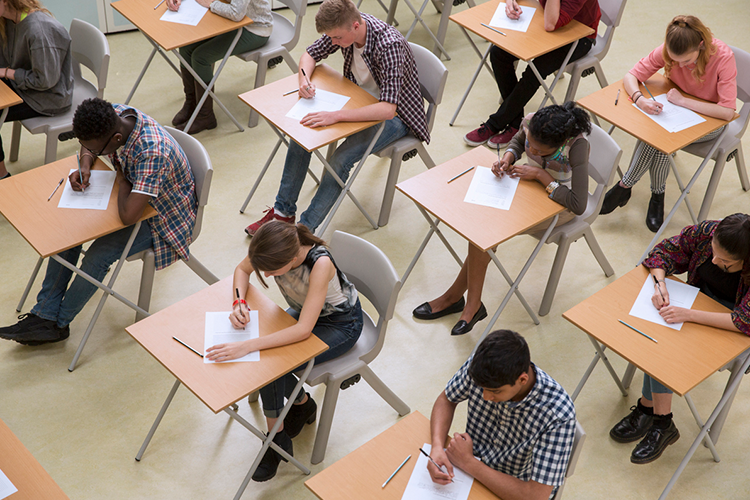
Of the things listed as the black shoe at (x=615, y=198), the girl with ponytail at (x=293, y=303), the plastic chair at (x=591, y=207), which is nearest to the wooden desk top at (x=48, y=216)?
the girl with ponytail at (x=293, y=303)

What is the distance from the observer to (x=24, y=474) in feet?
7.70

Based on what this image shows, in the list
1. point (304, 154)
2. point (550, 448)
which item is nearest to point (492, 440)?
point (550, 448)

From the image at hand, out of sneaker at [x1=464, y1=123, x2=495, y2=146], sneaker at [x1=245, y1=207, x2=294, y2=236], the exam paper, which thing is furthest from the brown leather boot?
the exam paper

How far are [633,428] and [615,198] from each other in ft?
5.52

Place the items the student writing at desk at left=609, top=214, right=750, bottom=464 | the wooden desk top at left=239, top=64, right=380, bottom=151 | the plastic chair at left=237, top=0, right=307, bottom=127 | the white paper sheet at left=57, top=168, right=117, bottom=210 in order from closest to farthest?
1. the student writing at desk at left=609, top=214, right=750, bottom=464
2. the white paper sheet at left=57, top=168, right=117, bottom=210
3. the wooden desk top at left=239, top=64, right=380, bottom=151
4. the plastic chair at left=237, top=0, right=307, bottom=127

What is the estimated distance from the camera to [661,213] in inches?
178

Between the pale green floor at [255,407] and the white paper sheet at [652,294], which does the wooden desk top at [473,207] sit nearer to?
the white paper sheet at [652,294]

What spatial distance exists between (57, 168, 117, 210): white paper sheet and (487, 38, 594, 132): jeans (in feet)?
8.39

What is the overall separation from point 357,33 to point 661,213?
6.88ft

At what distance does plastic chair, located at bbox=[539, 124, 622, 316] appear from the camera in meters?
3.62

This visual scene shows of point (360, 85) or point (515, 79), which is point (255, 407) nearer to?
point (360, 85)

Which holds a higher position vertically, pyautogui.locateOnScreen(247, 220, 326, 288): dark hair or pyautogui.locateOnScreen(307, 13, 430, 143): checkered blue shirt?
pyautogui.locateOnScreen(307, 13, 430, 143): checkered blue shirt

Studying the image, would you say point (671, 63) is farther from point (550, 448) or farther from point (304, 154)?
point (550, 448)

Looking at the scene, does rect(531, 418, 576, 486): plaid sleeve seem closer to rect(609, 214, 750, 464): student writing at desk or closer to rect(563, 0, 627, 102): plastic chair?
rect(609, 214, 750, 464): student writing at desk
